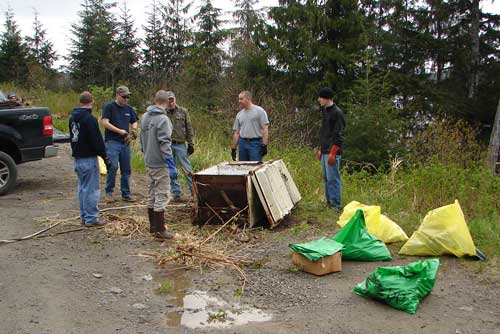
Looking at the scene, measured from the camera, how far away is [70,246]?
6.10 meters

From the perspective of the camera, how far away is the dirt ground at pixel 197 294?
4.07m

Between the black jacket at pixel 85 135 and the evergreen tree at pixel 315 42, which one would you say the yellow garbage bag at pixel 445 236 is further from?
the evergreen tree at pixel 315 42

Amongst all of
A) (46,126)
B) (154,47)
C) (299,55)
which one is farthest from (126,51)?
(46,126)

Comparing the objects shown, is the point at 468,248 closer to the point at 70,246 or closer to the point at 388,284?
the point at 388,284

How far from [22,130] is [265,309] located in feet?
20.3

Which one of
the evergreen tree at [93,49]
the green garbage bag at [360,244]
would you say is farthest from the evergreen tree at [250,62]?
the green garbage bag at [360,244]

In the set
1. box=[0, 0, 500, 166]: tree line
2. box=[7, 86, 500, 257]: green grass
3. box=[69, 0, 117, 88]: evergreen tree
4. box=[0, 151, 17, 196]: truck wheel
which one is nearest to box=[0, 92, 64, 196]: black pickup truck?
box=[0, 151, 17, 196]: truck wheel

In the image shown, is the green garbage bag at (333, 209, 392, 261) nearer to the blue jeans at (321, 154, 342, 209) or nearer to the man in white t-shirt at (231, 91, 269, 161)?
the blue jeans at (321, 154, 342, 209)

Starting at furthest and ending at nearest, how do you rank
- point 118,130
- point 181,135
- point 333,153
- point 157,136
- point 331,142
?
1. point 181,135
2. point 118,130
3. point 331,142
4. point 333,153
5. point 157,136

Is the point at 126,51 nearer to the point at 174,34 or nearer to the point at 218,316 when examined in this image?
the point at 174,34

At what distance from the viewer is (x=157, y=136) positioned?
20.4ft

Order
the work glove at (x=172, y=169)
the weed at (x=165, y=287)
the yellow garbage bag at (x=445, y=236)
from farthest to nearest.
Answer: the work glove at (x=172, y=169)
the yellow garbage bag at (x=445, y=236)
the weed at (x=165, y=287)

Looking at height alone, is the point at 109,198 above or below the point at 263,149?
below

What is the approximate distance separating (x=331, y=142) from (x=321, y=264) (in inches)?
106
